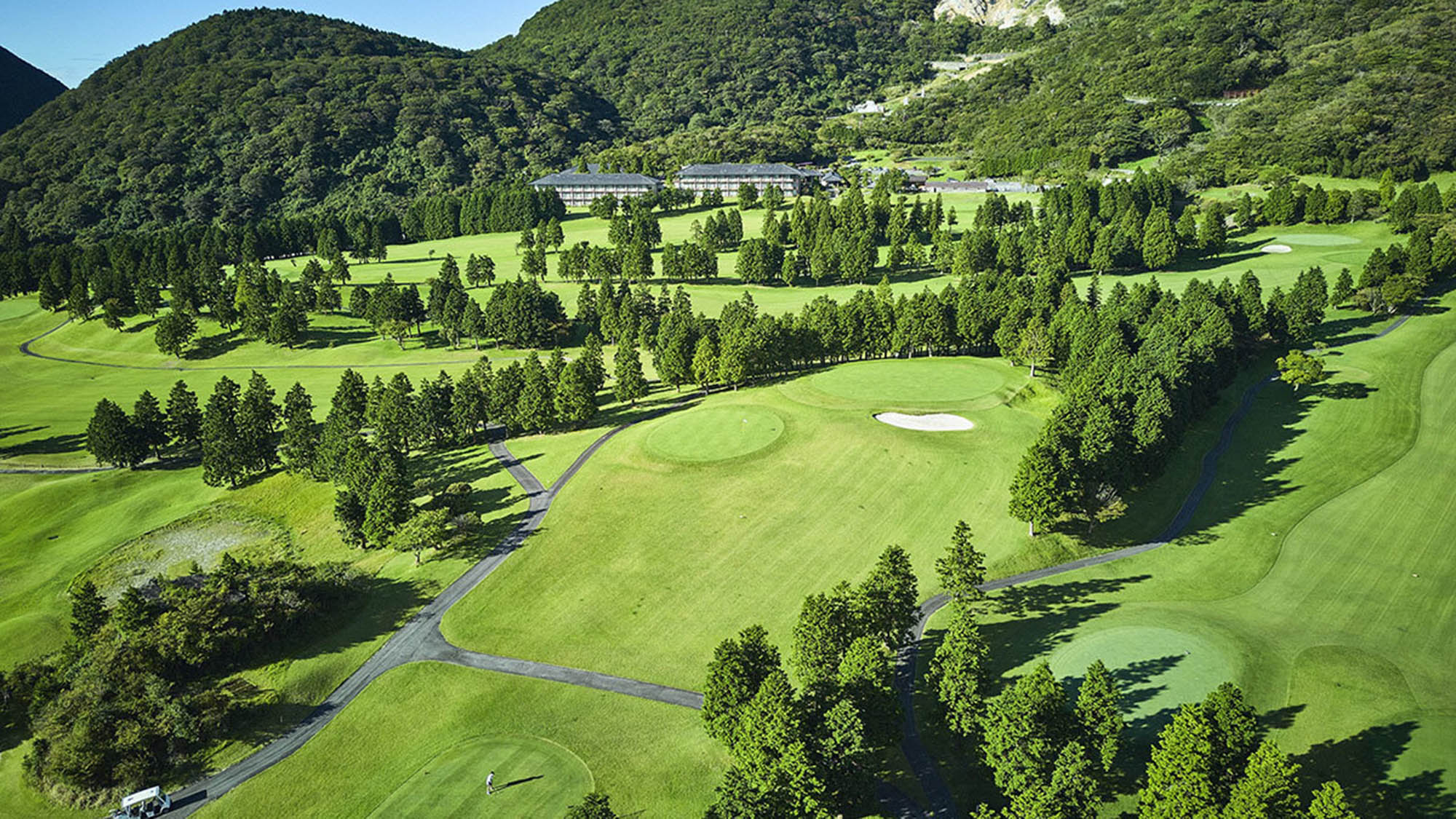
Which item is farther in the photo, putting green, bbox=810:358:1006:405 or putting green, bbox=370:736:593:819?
putting green, bbox=810:358:1006:405

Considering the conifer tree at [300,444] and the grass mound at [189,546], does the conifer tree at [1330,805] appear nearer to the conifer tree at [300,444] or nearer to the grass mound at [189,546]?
the grass mound at [189,546]

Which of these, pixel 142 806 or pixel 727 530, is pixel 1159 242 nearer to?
pixel 727 530

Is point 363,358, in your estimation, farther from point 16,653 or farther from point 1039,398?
point 1039,398

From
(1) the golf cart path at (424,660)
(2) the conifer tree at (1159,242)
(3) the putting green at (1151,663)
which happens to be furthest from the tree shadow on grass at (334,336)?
(2) the conifer tree at (1159,242)

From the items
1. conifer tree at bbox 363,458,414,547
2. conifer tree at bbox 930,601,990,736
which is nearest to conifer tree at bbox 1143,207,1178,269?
conifer tree at bbox 930,601,990,736

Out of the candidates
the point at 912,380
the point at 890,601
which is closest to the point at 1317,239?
the point at 912,380

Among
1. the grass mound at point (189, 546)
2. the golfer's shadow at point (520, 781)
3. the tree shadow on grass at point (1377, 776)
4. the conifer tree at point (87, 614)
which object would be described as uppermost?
the conifer tree at point (87, 614)

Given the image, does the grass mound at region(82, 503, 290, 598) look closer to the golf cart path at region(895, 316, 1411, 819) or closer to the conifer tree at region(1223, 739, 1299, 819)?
the golf cart path at region(895, 316, 1411, 819)
